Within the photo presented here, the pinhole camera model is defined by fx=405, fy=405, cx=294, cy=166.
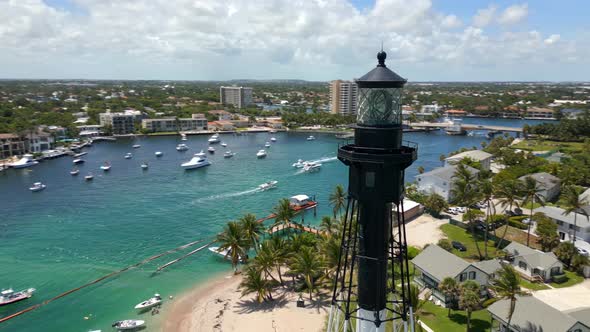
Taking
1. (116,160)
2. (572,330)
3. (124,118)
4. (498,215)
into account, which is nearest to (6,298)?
(572,330)

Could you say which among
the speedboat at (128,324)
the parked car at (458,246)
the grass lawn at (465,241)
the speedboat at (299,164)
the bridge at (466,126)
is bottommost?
the speedboat at (128,324)

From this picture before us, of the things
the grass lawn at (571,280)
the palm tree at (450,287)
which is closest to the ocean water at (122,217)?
the palm tree at (450,287)

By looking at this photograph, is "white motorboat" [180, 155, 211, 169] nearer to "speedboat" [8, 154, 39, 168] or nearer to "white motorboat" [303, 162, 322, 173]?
"white motorboat" [303, 162, 322, 173]

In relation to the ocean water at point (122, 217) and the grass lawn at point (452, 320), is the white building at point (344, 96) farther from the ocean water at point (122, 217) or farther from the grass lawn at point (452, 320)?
the grass lawn at point (452, 320)

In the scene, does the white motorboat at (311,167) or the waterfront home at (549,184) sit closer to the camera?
the waterfront home at (549,184)

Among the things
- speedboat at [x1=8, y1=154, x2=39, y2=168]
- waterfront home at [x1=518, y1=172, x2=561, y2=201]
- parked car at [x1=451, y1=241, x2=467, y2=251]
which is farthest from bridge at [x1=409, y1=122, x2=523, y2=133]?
speedboat at [x1=8, y1=154, x2=39, y2=168]

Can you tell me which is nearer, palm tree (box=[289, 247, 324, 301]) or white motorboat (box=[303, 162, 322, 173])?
palm tree (box=[289, 247, 324, 301])
